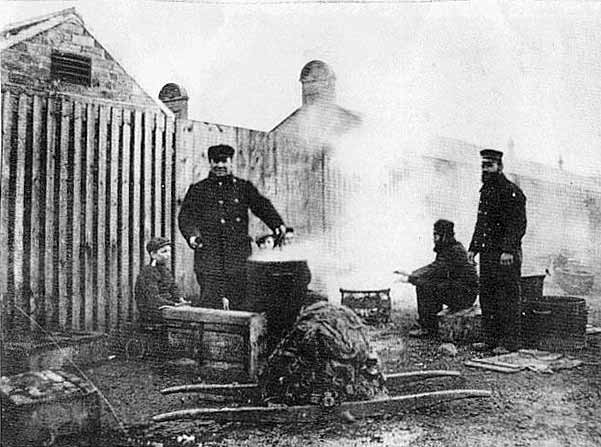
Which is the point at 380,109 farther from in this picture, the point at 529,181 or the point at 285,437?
the point at 285,437

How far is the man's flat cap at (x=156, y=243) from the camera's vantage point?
353cm

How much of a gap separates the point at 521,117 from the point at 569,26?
65 cm

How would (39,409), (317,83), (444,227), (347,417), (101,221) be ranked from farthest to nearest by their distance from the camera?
(444,227) < (317,83) < (347,417) < (101,221) < (39,409)

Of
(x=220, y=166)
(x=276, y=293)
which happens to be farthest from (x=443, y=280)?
(x=220, y=166)

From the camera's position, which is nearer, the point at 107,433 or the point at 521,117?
the point at 107,433

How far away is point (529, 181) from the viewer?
3.89 m

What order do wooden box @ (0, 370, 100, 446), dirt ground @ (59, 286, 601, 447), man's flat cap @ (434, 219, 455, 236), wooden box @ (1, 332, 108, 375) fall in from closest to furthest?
wooden box @ (0, 370, 100, 446), wooden box @ (1, 332, 108, 375), dirt ground @ (59, 286, 601, 447), man's flat cap @ (434, 219, 455, 236)

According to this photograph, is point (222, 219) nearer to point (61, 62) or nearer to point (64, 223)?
point (64, 223)

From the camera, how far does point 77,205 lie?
10.9 ft

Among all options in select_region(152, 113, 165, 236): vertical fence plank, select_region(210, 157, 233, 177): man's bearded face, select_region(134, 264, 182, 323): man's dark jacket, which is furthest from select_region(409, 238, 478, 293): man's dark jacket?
select_region(152, 113, 165, 236): vertical fence plank

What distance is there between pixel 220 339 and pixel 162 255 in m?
0.60

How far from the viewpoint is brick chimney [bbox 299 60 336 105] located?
373 cm

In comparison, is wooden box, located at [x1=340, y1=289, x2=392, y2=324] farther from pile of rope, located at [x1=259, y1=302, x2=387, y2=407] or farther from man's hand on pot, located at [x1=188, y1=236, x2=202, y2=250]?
man's hand on pot, located at [x1=188, y1=236, x2=202, y2=250]

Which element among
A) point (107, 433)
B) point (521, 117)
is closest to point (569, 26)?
point (521, 117)
